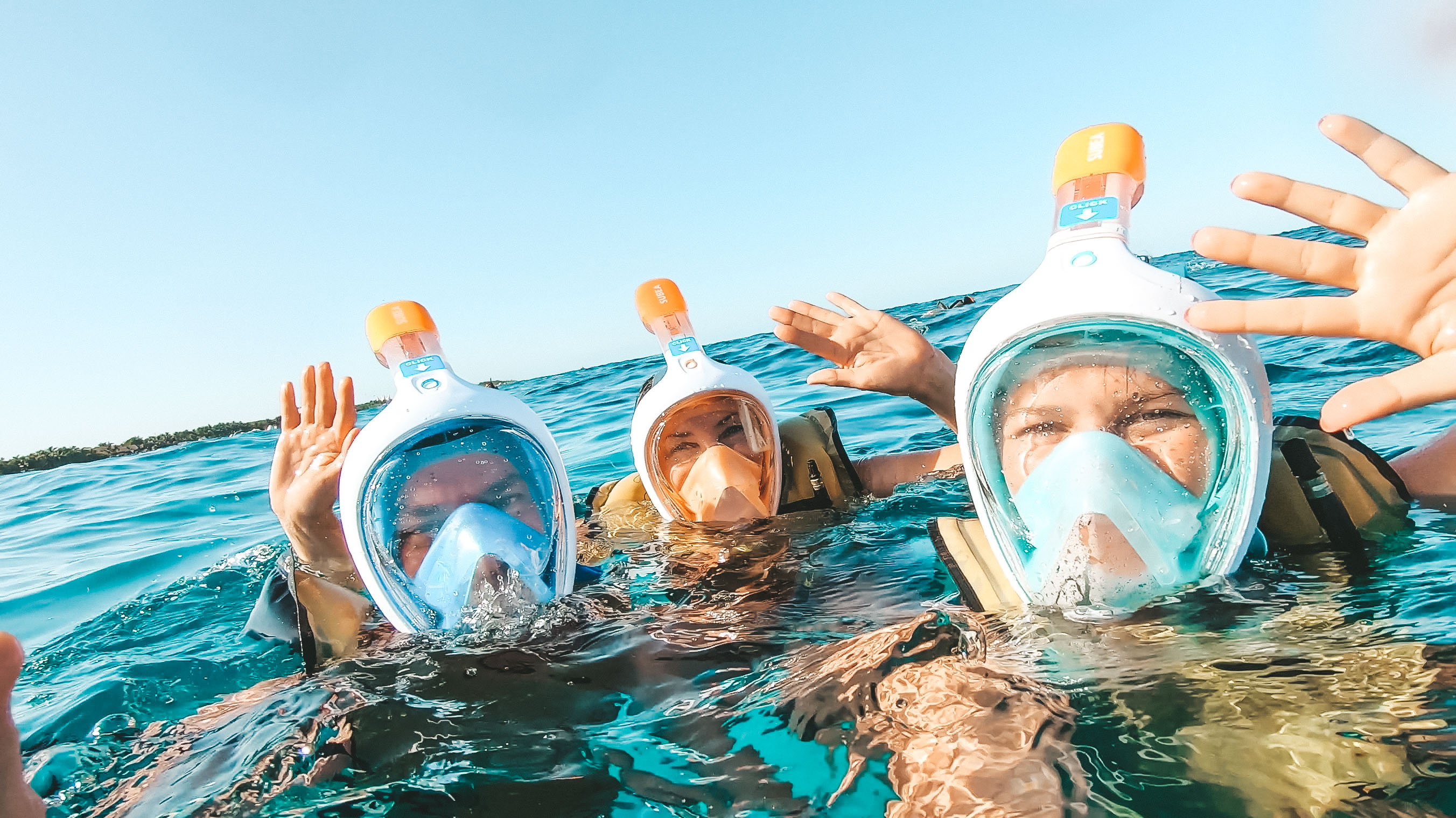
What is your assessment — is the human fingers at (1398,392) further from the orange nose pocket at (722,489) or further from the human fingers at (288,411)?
the human fingers at (288,411)

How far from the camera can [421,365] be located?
10.1 feet

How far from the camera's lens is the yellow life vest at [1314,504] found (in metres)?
2.55

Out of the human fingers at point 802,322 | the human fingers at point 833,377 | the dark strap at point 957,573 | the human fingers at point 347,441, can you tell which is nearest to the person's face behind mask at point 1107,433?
the dark strap at point 957,573

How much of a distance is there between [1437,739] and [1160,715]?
1.47ft

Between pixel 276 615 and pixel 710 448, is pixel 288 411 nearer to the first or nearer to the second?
pixel 276 615

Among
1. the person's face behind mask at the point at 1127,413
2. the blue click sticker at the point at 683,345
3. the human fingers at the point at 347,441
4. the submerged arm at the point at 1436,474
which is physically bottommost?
the submerged arm at the point at 1436,474

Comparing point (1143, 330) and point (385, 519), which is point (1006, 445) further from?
point (385, 519)

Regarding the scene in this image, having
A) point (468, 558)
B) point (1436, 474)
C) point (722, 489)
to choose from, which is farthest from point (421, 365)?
point (1436, 474)

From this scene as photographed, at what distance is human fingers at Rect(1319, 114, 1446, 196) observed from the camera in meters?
1.59

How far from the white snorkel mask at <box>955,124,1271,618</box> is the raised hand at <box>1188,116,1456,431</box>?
0.31 meters

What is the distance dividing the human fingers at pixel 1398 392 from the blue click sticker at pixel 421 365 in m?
2.64

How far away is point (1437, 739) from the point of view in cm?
154

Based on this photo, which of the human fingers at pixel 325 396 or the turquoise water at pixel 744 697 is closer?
the turquoise water at pixel 744 697

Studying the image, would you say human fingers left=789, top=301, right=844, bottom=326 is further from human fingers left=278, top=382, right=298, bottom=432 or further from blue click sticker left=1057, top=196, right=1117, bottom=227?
human fingers left=278, top=382, right=298, bottom=432
